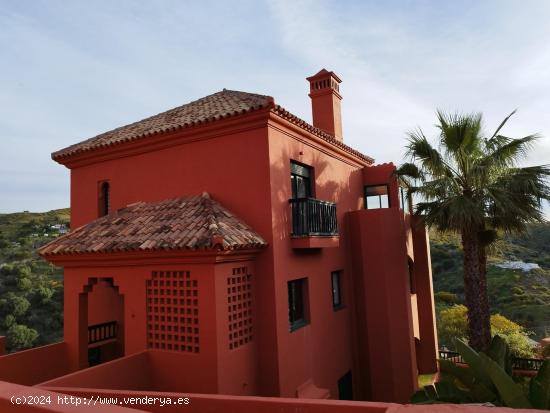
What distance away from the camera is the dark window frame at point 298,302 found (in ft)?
31.6

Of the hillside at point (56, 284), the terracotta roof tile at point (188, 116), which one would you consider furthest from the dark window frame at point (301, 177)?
the hillside at point (56, 284)

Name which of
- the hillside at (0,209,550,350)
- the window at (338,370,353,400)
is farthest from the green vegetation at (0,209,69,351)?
the window at (338,370,353,400)

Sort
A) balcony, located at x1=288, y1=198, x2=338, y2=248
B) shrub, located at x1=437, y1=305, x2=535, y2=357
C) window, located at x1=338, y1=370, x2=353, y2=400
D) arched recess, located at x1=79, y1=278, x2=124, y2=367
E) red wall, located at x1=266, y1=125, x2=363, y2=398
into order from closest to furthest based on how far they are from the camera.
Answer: red wall, located at x1=266, y1=125, x2=363, y2=398
balcony, located at x1=288, y1=198, x2=338, y2=248
arched recess, located at x1=79, y1=278, x2=124, y2=367
window, located at x1=338, y1=370, x2=353, y2=400
shrub, located at x1=437, y1=305, x2=535, y2=357

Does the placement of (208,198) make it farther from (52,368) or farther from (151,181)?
(52,368)

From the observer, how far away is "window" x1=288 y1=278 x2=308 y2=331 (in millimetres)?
9627

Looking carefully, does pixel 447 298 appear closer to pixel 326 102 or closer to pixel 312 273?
pixel 326 102

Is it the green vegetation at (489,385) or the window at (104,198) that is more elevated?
the window at (104,198)

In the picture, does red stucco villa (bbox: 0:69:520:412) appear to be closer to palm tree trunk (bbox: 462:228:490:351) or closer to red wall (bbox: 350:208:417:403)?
red wall (bbox: 350:208:417:403)

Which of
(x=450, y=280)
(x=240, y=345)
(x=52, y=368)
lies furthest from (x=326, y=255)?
(x=450, y=280)

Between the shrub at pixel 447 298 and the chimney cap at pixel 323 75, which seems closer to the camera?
the chimney cap at pixel 323 75

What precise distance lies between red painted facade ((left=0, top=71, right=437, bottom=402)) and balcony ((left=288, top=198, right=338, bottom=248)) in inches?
2.5

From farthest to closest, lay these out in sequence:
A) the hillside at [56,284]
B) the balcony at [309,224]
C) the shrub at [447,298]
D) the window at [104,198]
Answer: the shrub at [447,298] → the hillside at [56,284] → the window at [104,198] → the balcony at [309,224]

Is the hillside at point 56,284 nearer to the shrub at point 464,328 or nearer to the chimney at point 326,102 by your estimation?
the shrub at point 464,328

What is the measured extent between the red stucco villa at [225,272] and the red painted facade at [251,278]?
3 centimetres
